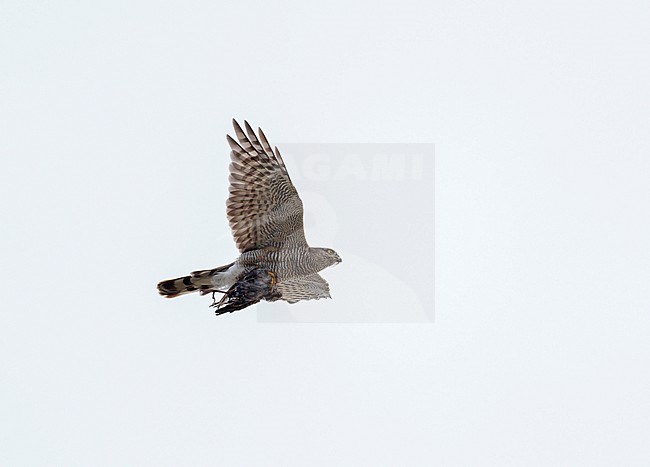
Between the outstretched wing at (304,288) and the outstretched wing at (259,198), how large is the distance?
965 millimetres

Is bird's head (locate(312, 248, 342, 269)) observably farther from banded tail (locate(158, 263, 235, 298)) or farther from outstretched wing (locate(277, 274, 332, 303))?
banded tail (locate(158, 263, 235, 298))

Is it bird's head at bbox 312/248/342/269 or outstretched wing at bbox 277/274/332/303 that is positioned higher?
bird's head at bbox 312/248/342/269

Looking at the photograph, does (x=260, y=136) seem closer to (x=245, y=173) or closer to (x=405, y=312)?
(x=245, y=173)

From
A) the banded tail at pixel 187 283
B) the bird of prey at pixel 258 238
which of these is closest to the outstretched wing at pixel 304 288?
the bird of prey at pixel 258 238

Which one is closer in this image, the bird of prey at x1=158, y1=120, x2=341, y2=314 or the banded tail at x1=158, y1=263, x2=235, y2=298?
the bird of prey at x1=158, y1=120, x2=341, y2=314

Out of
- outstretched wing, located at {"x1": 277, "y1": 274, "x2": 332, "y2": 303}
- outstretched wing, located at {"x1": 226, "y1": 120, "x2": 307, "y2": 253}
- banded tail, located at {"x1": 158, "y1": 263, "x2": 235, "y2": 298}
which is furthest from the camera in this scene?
outstretched wing, located at {"x1": 277, "y1": 274, "x2": 332, "y2": 303}

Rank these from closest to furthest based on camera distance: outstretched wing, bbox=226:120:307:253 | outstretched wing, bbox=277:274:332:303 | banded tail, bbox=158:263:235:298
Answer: outstretched wing, bbox=226:120:307:253 → banded tail, bbox=158:263:235:298 → outstretched wing, bbox=277:274:332:303

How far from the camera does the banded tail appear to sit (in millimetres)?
11352

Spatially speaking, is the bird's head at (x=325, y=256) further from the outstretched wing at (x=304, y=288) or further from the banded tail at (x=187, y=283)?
the banded tail at (x=187, y=283)

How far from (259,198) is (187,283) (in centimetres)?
176

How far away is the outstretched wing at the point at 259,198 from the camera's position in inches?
417

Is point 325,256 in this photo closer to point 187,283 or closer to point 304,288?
point 304,288

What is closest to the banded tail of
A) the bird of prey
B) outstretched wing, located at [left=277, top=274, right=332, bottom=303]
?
the bird of prey

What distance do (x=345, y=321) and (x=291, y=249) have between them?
6.45 metres
